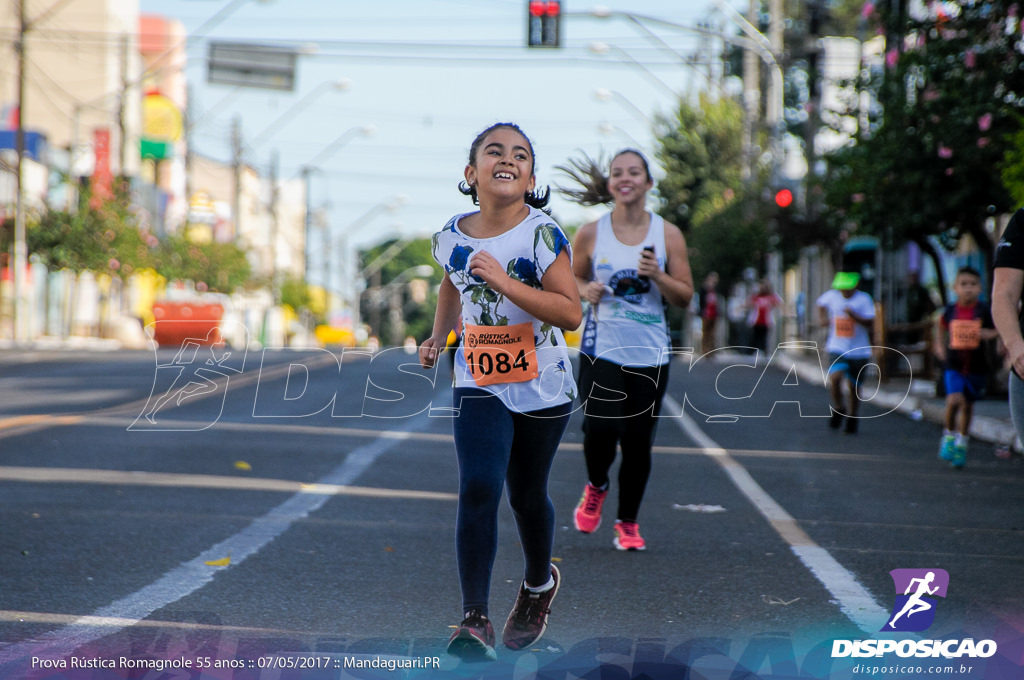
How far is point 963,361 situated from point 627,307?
5631 mm

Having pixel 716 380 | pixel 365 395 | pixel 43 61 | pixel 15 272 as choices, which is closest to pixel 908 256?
pixel 716 380

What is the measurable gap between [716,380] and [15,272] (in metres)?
23.5

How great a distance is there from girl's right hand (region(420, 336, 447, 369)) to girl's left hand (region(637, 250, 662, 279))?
2.04m

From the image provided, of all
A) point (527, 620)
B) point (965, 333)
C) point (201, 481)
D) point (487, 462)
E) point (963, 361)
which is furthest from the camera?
point (963, 361)

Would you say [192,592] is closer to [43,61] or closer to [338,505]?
[338,505]

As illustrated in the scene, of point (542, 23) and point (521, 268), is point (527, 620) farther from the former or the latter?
point (542, 23)

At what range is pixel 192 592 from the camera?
18.8 feet

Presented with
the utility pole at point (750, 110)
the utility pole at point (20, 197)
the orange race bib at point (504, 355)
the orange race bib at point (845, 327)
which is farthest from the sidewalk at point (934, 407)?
the utility pole at point (20, 197)

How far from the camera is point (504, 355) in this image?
461 cm

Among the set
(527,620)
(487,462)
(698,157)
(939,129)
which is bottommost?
(527,620)

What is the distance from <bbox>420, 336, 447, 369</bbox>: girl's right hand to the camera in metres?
4.80

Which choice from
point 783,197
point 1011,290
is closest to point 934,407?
point 783,197

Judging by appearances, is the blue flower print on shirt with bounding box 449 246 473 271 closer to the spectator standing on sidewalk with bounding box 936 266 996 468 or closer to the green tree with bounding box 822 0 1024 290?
the spectator standing on sidewalk with bounding box 936 266 996 468

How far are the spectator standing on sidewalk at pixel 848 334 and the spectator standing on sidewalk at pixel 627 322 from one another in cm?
743
